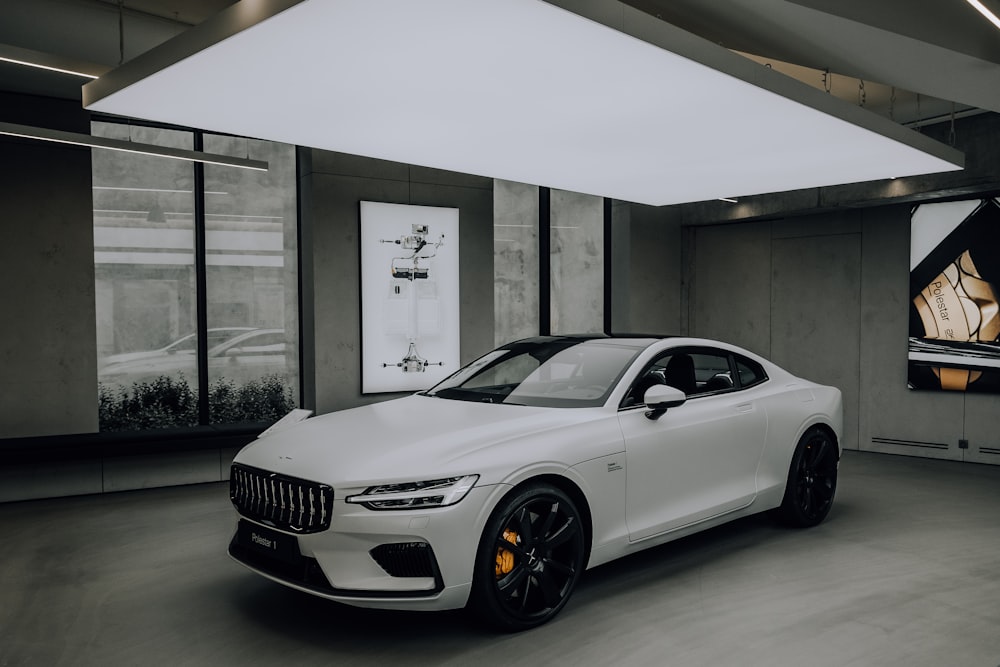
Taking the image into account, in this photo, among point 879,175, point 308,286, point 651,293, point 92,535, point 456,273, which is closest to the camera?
point 92,535

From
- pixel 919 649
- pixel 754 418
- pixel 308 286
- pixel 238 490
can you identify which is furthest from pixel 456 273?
pixel 919 649

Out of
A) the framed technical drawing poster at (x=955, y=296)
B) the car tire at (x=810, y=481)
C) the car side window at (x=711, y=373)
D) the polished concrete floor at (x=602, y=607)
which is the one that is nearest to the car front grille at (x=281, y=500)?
the polished concrete floor at (x=602, y=607)

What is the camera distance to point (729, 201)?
987 centimetres

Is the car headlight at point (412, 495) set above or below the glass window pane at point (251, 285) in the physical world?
below

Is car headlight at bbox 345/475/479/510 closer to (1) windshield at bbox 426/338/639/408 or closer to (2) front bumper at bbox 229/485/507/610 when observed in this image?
(2) front bumper at bbox 229/485/507/610

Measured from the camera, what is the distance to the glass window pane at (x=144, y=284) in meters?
7.73

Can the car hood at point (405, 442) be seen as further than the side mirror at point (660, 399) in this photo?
No

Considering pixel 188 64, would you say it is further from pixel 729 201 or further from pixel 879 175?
pixel 729 201

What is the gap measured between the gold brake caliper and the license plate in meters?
0.90

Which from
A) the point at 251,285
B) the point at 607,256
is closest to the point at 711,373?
the point at 607,256

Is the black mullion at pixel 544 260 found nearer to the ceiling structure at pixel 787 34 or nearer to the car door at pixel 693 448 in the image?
the ceiling structure at pixel 787 34

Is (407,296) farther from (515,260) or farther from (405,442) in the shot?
(405,442)

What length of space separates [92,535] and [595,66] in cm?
476

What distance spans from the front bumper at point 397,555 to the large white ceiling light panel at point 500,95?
77.3 inches
